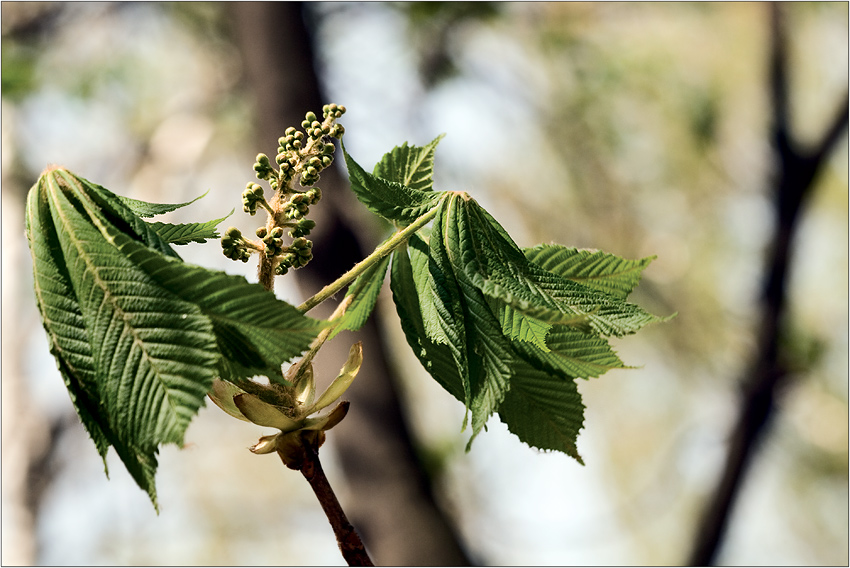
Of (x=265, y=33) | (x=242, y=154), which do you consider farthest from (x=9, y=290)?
(x=265, y=33)

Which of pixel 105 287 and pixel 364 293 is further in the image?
pixel 364 293

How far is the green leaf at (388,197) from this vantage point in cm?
44

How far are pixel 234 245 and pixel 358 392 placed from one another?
158 centimetres

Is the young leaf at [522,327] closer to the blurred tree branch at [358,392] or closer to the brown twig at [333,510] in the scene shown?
the brown twig at [333,510]

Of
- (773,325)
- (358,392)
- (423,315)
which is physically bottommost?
(773,325)

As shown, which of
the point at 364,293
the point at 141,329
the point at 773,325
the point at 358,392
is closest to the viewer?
the point at 141,329

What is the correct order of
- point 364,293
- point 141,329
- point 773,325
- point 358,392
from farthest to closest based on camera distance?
point 773,325, point 358,392, point 364,293, point 141,329

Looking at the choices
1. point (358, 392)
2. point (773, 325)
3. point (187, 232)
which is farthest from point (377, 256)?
point (773, 325)

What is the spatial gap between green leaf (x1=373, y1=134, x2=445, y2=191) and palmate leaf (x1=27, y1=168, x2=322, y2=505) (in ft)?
0.66

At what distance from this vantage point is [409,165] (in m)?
0.54

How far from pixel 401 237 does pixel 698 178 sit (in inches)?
131

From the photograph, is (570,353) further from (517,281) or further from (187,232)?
(187,232)

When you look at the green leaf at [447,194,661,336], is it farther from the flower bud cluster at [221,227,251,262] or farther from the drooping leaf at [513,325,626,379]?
the flower bud cluster at [221,227,251,262]

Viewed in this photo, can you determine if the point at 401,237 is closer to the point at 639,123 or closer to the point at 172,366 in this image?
the point at 172,366
